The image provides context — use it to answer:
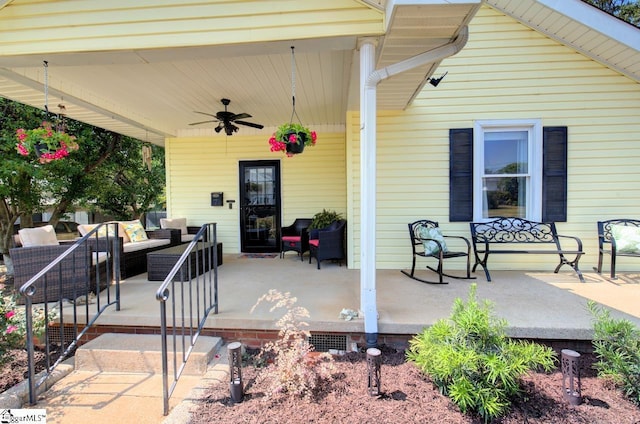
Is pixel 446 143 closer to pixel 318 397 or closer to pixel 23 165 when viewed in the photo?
pixel 318 397

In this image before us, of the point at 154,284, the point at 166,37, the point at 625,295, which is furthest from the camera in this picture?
the point at 154,284

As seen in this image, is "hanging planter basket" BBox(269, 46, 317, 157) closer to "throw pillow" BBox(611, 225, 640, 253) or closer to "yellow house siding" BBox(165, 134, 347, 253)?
"yellow house siding" BBox(165, 134, 347, 253)

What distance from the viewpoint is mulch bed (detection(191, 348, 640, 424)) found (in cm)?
176

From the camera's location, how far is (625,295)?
10.8 ft

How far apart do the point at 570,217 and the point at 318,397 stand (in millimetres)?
4421

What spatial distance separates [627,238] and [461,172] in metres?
2.13

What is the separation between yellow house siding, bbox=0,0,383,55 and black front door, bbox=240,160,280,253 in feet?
12.9

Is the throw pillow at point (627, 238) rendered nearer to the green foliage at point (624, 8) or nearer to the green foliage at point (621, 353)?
the green foliage at point (621, 353)

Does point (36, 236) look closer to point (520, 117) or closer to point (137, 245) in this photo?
point (137, 245)

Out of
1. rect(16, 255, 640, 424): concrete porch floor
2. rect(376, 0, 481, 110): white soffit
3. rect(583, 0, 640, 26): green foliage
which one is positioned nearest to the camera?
rect(16, 255, 640, 424): concrete porch floor

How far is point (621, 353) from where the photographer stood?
2.02m

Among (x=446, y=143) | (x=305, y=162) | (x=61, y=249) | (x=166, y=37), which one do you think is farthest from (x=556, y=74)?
(x=61, y=249)

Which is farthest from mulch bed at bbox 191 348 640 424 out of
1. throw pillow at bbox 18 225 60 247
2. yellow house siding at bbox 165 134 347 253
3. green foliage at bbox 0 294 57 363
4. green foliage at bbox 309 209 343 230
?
yellow house siding at bbox 165 134 347 253

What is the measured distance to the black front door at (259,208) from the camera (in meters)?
6.56
